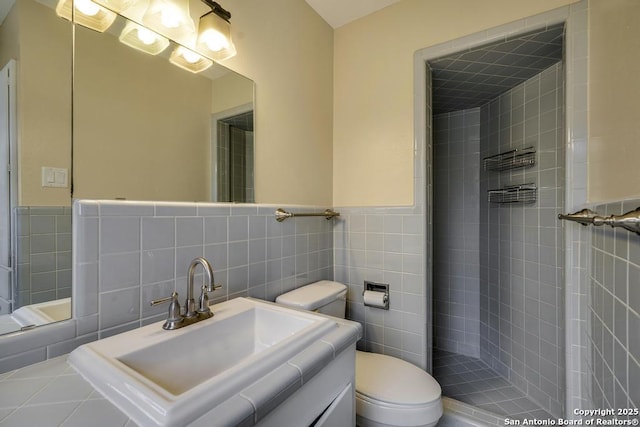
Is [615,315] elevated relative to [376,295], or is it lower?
elevated

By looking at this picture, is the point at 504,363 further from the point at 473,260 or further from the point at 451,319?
the point at 473,260

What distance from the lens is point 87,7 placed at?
2.77 feet

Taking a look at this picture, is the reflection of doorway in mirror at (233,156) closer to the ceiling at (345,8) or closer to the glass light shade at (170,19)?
the glass light shade at (170,19)

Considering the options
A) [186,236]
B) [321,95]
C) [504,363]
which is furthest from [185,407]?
[504,363]

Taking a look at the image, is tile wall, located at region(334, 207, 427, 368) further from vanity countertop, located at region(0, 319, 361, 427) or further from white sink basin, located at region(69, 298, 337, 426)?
vanity countertop, located at region(0, 319, 361, 427)

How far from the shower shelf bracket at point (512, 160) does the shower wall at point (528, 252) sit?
0.04 metres

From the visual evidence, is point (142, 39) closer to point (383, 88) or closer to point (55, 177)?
point (55, 177)

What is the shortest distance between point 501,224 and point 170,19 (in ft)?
7.77

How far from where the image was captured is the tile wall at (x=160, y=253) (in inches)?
31.8

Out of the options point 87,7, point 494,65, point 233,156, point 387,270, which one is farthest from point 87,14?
point 494,65

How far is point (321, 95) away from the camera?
1.85 m

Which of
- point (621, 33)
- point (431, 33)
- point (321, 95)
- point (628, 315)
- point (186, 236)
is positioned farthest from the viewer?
point (321, 95)

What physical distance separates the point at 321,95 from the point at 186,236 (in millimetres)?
1295

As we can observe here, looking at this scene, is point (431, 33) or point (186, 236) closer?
point (186, 236)
